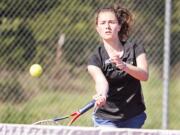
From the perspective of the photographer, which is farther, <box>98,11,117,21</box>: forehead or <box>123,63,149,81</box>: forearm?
<box>98,11,117,21</box>: forehead

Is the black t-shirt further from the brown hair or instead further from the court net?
the court net

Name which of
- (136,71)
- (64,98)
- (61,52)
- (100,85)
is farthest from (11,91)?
(136,71)

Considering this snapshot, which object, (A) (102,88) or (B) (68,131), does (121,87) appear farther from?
(B) (68,131)

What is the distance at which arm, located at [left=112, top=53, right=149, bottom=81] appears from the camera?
391 centimetres

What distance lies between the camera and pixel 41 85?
7.70m

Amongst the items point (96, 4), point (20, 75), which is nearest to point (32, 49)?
point (20, 75)

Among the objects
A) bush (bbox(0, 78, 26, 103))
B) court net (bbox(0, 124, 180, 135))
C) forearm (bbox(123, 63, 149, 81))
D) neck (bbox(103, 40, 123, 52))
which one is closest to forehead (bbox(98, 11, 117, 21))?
neck (bbox(103, 40, 123, 52))

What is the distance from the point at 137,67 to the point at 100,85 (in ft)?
0.90

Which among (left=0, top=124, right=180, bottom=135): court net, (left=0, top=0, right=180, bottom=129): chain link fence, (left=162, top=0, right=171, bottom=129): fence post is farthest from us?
(left=0, top=0, right=180, bottom=129): chain link fence

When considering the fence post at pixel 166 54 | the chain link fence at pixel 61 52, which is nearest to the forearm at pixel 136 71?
the fence post at pixel 166 54

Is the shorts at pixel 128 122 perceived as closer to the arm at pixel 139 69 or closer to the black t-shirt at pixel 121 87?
the black t-shirt at pixel 121 87

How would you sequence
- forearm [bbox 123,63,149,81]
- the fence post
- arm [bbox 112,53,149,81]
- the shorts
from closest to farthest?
arm [bbox 112,53,149,81]
forearm [bbox 123,63,149,81]
the shorts
the fence post

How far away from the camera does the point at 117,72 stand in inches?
171

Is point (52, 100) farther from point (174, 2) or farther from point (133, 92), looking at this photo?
point (133, 92)
